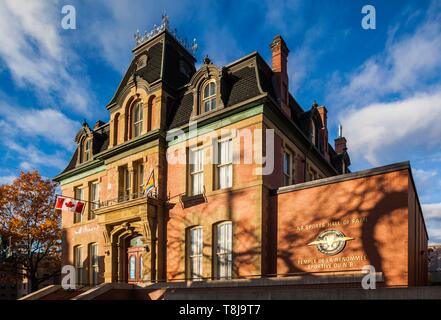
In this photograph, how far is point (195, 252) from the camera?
1964 centimetres

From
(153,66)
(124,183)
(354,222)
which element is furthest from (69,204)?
(354,222)

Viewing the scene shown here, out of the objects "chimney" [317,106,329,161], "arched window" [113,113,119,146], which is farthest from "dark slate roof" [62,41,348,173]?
"chimney" [317,106,329,161]

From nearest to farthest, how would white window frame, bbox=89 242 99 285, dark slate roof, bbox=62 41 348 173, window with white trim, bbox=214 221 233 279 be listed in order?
window with white trim, bbox=214 221 233 279 < dark slate roof, bbox=62 41 348 173 < white window frame, bbox=89 242 99 285

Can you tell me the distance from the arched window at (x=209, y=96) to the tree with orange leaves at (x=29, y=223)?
2144cm

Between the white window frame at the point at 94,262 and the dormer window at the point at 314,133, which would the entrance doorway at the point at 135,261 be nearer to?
the white window frame at the point at 94,262

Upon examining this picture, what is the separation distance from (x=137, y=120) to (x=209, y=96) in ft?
16.9

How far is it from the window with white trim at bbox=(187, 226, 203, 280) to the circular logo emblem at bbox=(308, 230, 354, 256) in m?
5.54

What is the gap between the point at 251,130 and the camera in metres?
18.8

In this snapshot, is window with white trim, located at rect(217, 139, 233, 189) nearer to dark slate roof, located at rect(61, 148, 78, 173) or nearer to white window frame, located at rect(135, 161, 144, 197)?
white window frame, located at rect(135, 161, 144, 197)

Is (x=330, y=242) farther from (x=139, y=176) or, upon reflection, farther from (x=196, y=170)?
(x=139, y=176)

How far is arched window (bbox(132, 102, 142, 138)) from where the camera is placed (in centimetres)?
2345

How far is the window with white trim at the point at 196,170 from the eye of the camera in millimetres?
20469
